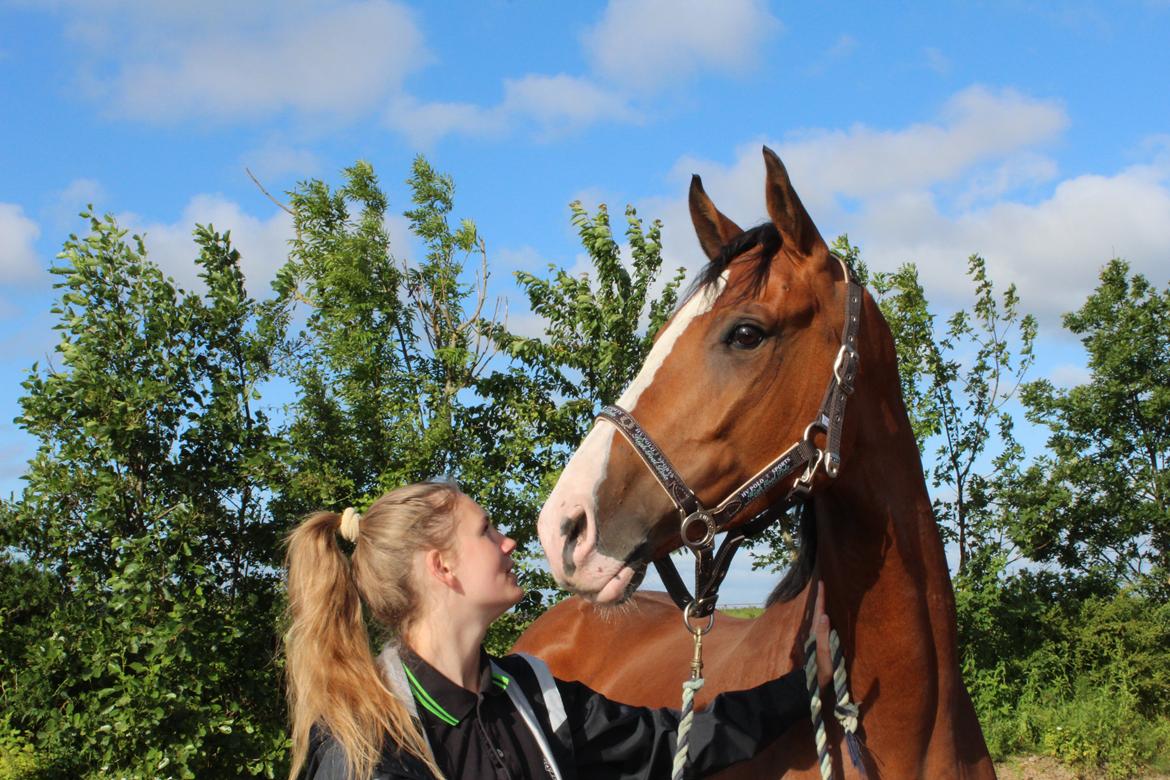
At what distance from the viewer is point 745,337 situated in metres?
2.16

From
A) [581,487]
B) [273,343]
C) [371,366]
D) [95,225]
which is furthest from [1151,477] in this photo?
[95,225]

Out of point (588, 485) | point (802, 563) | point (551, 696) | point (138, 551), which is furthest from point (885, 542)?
point (138, 551)

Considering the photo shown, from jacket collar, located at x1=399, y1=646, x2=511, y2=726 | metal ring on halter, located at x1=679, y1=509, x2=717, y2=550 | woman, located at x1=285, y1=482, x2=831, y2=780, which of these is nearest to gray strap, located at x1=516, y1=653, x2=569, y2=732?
woman, located at x1=285, y1=482, x2=831, y2=780

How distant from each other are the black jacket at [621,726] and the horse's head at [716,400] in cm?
36

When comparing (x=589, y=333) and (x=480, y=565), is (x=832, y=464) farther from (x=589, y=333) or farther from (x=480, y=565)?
(x=589, y=333)

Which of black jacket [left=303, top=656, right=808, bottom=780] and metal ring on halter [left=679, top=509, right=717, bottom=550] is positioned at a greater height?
metal ring on halter [left=679, top=509, right=717, bottom=550]

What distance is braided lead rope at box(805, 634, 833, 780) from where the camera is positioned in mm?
2204

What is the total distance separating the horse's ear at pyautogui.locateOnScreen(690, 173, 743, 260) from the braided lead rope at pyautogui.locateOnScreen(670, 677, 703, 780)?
3.72 feet

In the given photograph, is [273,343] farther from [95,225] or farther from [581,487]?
[581,487]

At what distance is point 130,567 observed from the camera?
470 centimetres

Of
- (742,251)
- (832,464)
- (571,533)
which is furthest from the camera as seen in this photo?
(742,251)

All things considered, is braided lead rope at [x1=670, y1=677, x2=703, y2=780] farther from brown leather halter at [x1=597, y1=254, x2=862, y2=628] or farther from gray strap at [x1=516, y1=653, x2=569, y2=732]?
gray strap at [x1=516, y1=653, x2=569, y2=732]

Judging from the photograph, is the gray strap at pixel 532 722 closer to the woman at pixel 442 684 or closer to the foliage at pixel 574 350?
the woman at pixel 442 684

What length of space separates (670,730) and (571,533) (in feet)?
2.41
